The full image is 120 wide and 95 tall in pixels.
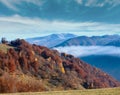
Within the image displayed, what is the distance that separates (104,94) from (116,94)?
4.21 ft

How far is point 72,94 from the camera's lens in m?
31.3

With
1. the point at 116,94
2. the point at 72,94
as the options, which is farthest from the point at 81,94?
the point at 116,94

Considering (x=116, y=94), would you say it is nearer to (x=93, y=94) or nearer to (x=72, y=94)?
(x=93, y=94)

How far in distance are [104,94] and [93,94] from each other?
4.15ft

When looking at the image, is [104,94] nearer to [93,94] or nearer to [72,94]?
[93,94]

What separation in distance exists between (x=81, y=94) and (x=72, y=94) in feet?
3.77

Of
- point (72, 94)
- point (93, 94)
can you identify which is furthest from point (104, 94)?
point (72, 94)

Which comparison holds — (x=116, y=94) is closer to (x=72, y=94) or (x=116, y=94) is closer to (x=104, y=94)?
(x=104, y=94)

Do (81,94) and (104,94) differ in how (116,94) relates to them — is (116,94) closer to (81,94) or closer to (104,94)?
(104,94)

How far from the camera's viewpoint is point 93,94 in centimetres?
3034

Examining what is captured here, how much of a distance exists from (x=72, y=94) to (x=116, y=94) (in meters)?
4.92

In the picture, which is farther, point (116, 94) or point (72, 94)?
point (72, 94)

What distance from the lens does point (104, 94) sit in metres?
29.7

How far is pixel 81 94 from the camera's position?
30.6m
